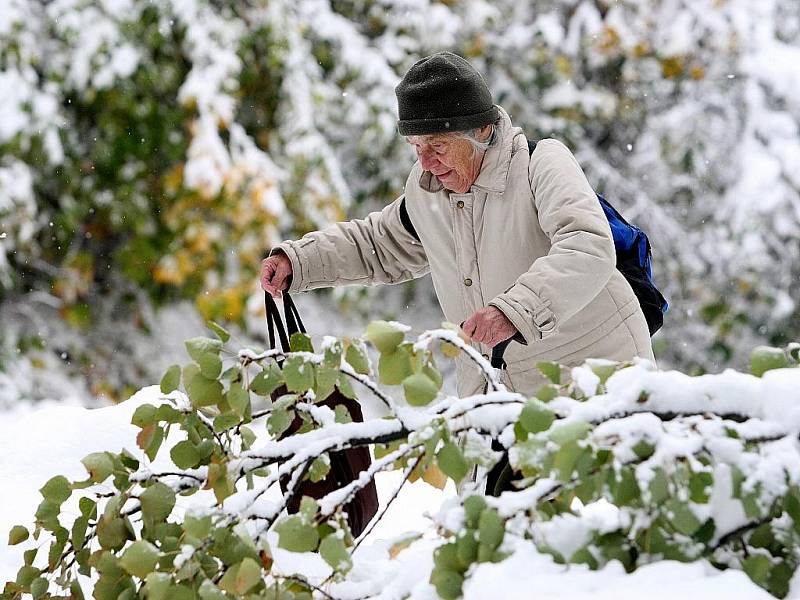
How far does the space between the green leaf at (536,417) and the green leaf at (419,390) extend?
12cm

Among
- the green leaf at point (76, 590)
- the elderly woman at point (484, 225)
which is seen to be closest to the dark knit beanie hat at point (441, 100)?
the elderly woman at point (484, 225)

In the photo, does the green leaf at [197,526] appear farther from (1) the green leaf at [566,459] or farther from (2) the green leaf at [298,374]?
(1) the green leaf at [566,459]

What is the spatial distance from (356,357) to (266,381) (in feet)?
0.37

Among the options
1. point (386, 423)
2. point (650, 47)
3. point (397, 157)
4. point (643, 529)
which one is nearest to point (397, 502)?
point (386, 423)

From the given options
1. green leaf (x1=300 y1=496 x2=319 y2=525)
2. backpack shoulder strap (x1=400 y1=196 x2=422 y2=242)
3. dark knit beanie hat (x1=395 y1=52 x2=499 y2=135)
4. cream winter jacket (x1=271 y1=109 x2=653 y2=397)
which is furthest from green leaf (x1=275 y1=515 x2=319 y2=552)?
backpack shoulder strap (x1=400 y1=196 x2=422 y2=242)

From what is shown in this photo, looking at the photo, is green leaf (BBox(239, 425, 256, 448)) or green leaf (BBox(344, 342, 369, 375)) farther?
green leaf (BBox(239, 425, 256, 448))

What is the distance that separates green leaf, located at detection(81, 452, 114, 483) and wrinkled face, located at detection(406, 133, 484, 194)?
82 cm

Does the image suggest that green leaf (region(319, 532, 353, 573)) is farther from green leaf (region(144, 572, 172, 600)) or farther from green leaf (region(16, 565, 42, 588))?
green leaf (region(16, 565, 42, 588))

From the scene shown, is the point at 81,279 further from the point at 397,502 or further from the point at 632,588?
the point at 632,588

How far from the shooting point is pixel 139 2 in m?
4.52

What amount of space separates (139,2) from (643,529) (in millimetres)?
4323

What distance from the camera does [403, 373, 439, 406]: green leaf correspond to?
850mm

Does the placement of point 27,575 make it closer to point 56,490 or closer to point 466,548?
point 56,490

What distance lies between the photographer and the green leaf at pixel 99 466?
1041mm
